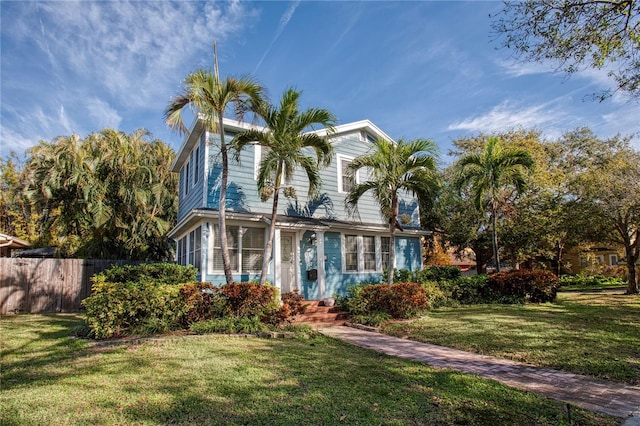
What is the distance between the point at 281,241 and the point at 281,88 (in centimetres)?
503

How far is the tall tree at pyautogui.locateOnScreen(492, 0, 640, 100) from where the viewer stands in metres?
6.41

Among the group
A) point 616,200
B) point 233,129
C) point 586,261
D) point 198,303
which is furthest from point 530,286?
point 586,261

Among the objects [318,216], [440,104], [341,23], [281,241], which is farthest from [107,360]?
[440,104]

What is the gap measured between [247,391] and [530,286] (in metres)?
12.5

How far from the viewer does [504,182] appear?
48.5 feet

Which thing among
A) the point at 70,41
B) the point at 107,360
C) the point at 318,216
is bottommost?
the point at 107,360

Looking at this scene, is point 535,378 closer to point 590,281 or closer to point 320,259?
point 320,259

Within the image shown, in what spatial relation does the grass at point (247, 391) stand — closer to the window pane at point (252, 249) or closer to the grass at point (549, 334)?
the grass at point (549, 334)

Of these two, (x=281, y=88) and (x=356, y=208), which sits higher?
(x=281, y=88)

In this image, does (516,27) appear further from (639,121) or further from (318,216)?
(318,216)

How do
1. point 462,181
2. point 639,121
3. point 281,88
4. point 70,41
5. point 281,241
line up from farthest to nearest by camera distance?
point 462,181
point 281,241
point 70,41
point 281,88
point 639,121

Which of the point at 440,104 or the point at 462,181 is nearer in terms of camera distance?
the point at 440,104

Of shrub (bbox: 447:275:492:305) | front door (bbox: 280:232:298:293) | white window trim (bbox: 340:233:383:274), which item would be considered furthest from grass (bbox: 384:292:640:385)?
front door (bbox: 280:232:298:293)

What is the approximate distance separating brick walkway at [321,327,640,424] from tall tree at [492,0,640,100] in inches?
224
